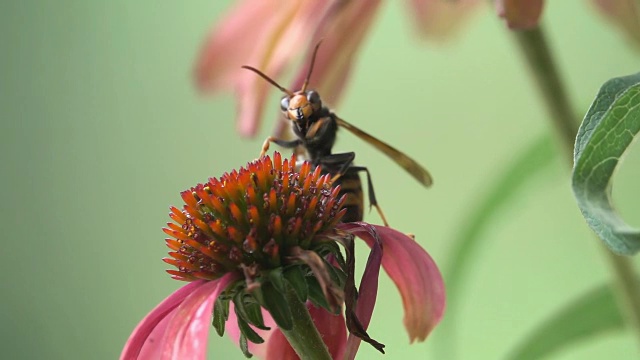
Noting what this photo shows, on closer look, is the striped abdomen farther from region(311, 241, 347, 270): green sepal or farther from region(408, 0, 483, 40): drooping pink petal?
region(408, 0, 483, 40): drooping pink petal

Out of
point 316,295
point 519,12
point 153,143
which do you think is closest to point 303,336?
point 316,295

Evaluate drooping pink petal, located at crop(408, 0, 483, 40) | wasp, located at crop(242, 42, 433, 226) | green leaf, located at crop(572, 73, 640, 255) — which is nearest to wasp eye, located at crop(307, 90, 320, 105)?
wasp, located at crop(242, 42, 433, 226)

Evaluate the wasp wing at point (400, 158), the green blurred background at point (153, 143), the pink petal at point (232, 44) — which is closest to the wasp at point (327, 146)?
the wasp wing at point (400, 158)

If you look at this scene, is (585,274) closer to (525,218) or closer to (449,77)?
(525,218)

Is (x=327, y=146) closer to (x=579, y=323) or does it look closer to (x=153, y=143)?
(x=579, y=323)

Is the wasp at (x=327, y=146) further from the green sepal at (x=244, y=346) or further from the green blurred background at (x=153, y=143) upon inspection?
the green blurred background at (x=153, y=143)
